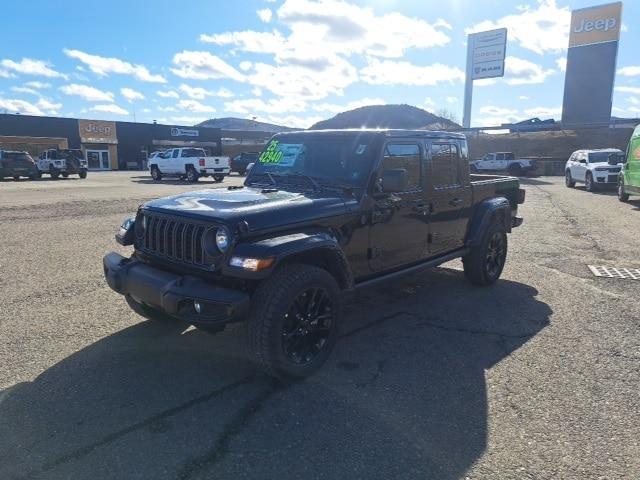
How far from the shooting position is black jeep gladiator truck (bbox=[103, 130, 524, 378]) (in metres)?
3.32

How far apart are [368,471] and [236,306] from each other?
1.27 meters

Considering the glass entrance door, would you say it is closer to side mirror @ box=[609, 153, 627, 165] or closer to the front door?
side mirror @ box=[609, 153, 627, 165]

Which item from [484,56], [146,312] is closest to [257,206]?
[146,312]

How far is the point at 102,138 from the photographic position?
164 ft

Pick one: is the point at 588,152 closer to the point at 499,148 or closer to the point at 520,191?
the point at 520,191

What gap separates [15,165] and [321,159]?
2723 cm

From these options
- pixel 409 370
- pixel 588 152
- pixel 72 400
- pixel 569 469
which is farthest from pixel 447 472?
pixel 588 152

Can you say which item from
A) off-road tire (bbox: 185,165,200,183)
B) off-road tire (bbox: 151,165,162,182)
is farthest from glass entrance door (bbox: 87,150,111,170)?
off-road tire (bbox: 185,165,200,183)

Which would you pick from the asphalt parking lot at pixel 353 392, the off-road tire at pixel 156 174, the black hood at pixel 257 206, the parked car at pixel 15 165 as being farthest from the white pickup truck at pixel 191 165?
the black hood at pixel 257 206

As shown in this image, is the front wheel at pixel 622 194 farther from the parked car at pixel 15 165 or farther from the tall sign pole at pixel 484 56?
the tall sign pole at pixel 484 56

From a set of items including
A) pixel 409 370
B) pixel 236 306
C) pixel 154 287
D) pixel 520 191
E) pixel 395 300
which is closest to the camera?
pixel 236 306

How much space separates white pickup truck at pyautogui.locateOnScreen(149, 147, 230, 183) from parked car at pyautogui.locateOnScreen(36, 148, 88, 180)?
5.77 metres

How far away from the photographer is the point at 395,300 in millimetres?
5551

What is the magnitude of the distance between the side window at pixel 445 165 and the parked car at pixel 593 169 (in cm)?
1604
